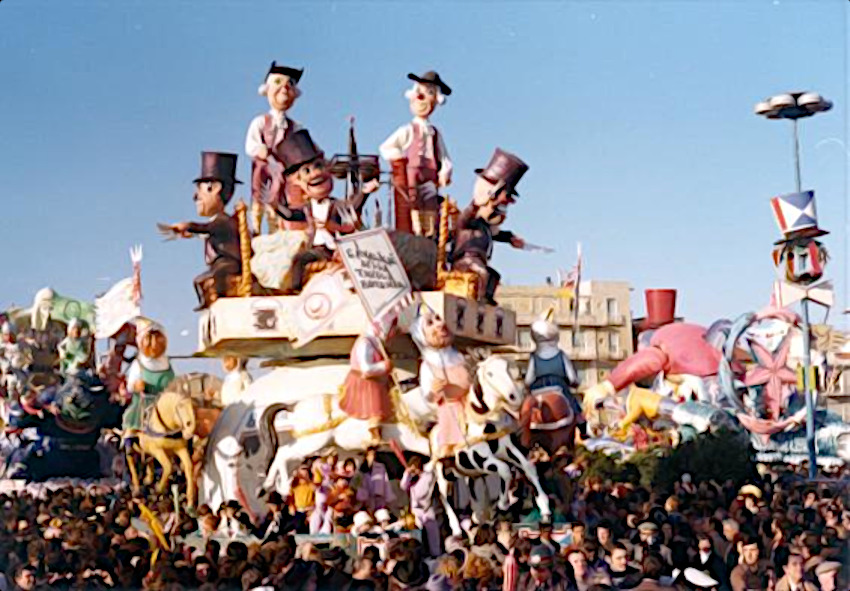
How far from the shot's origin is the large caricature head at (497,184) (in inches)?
533

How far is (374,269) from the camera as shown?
12.5m

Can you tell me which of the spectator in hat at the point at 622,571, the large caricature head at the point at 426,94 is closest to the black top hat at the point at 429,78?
the large caricature head at the point at 426,94

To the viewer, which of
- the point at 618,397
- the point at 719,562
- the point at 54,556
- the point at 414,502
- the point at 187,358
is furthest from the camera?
the point at 618,397

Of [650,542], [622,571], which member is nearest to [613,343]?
[650,542]

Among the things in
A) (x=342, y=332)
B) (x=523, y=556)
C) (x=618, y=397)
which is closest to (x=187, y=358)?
(x=342, y=332)

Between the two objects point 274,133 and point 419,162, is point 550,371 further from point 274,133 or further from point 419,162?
point 274,133

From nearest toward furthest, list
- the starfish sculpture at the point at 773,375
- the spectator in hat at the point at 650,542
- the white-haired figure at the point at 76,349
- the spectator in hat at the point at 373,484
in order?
the spectator in hat at the point at 650,542 < the spectator in hat at the point at 373,484 < the white-haired figure at the point at 76,349 < the starfish sculpture at the point at 773,375

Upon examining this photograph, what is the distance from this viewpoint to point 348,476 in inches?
488

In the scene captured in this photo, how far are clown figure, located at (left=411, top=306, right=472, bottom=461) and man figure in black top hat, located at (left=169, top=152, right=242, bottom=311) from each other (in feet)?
6.56

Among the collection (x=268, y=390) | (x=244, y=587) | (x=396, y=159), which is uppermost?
(x=396, y=159)

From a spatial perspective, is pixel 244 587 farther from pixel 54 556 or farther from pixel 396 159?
pixel 396 159

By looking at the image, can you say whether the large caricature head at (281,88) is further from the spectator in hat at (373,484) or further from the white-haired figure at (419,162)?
the spectator in hat at (373,484)

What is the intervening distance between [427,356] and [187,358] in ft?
10.5

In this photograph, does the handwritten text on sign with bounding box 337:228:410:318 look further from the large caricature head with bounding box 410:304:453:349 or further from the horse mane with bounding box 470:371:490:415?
the horse mane with bounding box 470:371:490:415
